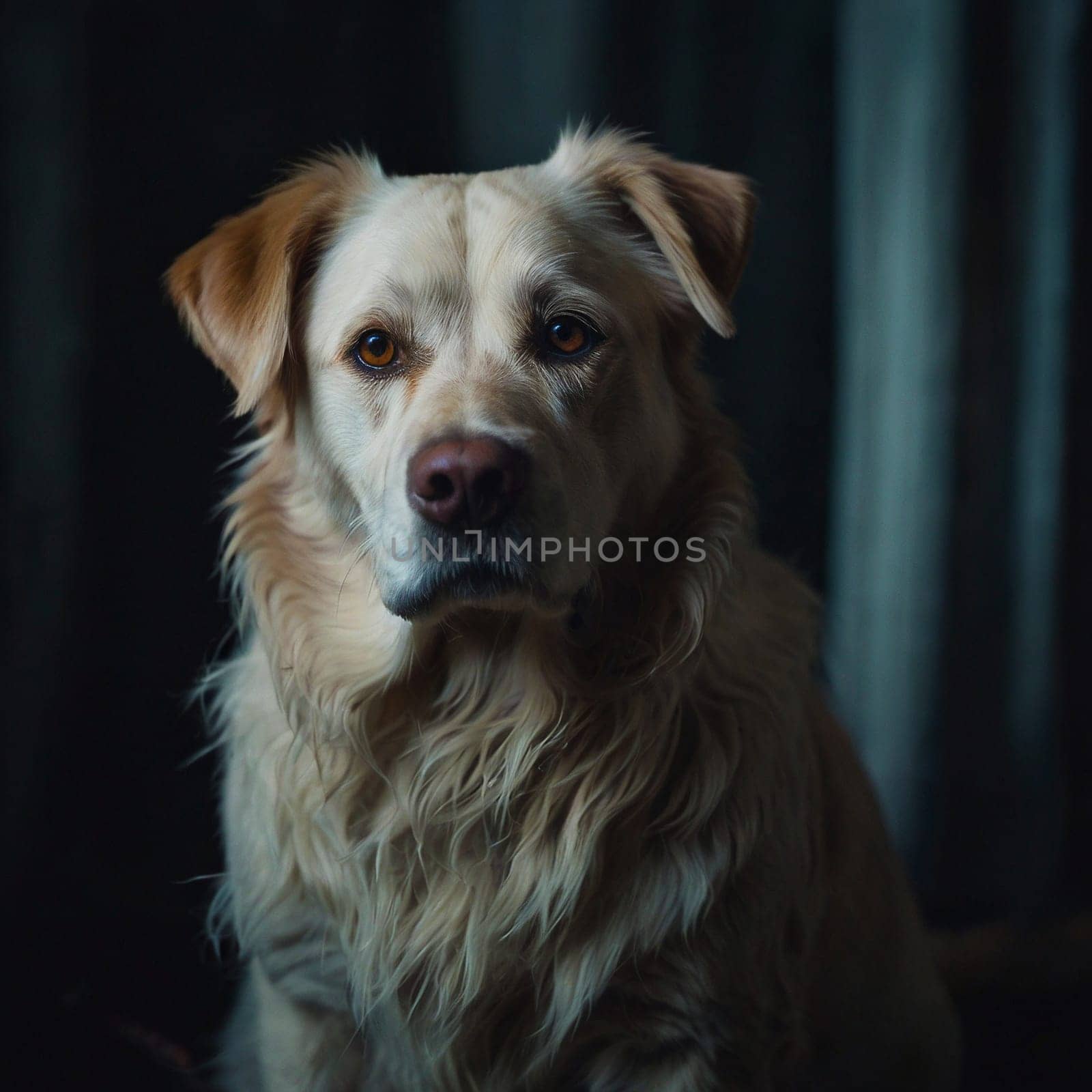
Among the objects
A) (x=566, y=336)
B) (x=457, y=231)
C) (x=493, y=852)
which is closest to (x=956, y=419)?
(x=566, y=336)

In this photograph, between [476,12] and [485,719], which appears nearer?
[485,719]

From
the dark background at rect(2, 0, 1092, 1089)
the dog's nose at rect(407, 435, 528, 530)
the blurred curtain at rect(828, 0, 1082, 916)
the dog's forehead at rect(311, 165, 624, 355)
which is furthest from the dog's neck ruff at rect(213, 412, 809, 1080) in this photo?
the blurred curtain at rect(828, 0, 1082, 916)

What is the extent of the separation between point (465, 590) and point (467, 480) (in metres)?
0.15

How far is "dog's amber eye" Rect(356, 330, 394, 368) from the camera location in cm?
132

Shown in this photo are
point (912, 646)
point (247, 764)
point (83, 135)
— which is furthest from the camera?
point (912, 646)

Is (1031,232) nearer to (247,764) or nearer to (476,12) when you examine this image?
(476,12)

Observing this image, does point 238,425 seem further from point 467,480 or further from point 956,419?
point 956,419

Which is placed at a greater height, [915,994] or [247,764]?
[247,764]

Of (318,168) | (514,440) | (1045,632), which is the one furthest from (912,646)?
(318,168)

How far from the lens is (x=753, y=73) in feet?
6.68

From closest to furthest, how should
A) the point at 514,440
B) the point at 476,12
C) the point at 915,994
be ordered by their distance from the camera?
the point at 514,440
the point at 915,994
the point at 476,12

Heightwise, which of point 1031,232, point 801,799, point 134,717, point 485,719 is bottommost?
point 134,717

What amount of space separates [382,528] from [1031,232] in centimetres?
149

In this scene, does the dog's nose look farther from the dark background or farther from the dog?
the dark background
